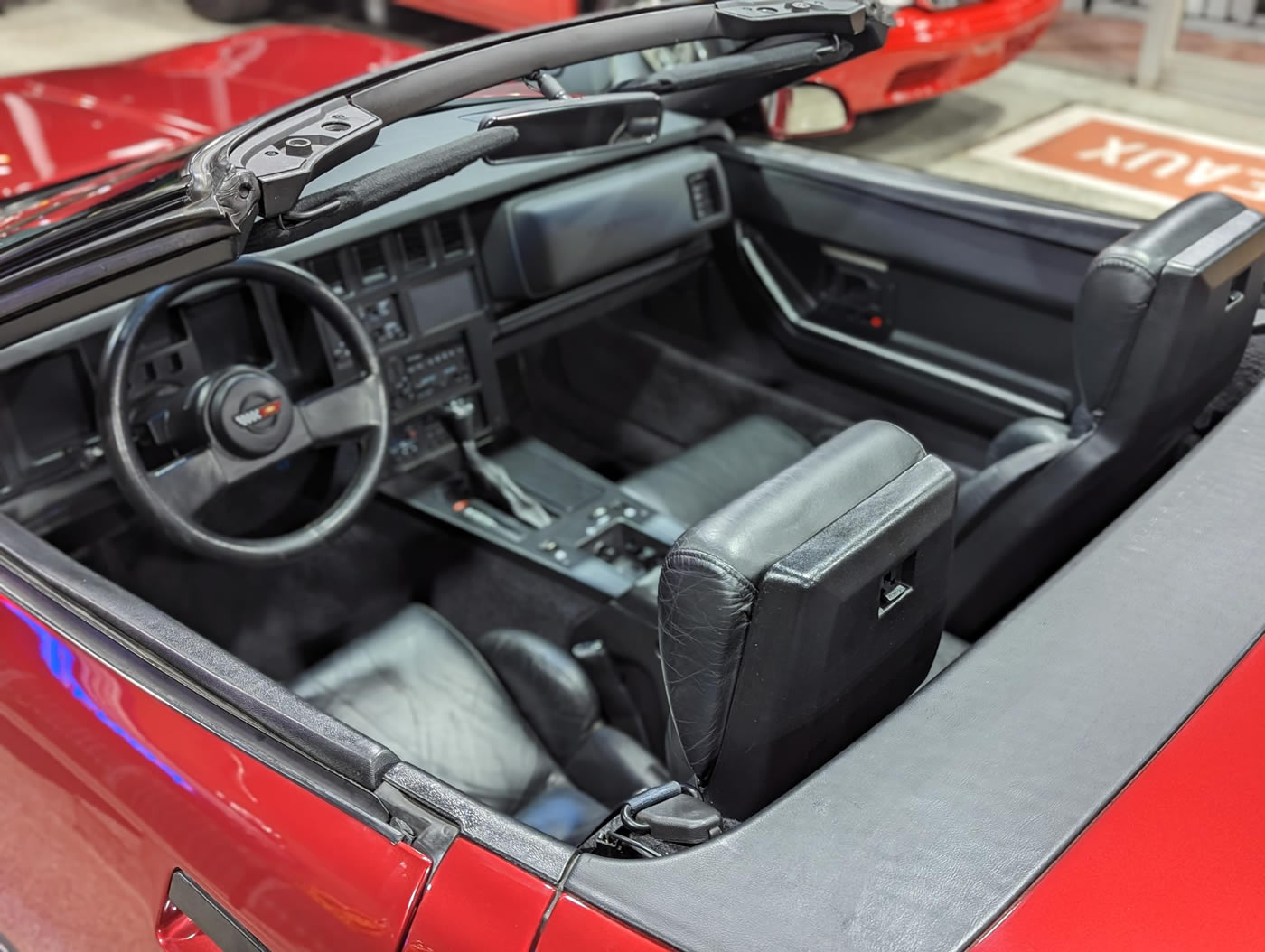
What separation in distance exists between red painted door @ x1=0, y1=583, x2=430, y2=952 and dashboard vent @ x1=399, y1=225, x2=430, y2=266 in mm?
1204

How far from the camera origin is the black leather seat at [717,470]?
258 cm

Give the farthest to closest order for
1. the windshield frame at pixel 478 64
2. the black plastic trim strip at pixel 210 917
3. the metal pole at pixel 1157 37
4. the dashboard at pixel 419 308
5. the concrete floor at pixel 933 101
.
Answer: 1. the metal pole at pixel 1157 37
2. the concrete floor at pixel 933 101
3. the dashboard at pixel 419 308
4. the windshield frame at pixel 478 64
5. the black plastic trim strip at pixel 210 917

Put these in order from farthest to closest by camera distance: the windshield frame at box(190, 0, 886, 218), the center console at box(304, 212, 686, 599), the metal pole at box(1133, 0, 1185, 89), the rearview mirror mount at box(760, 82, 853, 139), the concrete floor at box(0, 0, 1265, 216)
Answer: the metal pole at box(1133, 0, 1185, 89)
the concrete floor at box(0, 0, 1265, 216)
the rearview mirror mount at box(760, 82, 853, 139)
the center console at box(304, 212, 686, 599)
the windshield frame at box(190, 0, 886, 218)

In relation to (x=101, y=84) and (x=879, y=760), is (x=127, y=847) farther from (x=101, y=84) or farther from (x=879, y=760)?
(x=101, y=84)

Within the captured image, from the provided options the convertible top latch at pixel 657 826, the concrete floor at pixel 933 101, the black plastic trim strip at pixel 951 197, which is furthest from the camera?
the concrete floor at pixel 933 101

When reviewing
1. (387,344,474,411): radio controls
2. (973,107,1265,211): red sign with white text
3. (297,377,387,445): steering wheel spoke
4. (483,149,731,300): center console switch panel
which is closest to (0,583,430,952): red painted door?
(297,377,387,445): steering wheel spoke

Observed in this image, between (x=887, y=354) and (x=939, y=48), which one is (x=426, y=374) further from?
(x=939, y=48)

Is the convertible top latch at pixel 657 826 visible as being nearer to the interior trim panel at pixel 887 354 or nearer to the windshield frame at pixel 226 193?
the windshield frame at pixel 226 193

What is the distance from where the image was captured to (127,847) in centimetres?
136

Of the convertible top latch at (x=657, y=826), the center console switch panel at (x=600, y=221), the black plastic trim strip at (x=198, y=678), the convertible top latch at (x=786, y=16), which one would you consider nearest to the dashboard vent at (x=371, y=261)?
the center console switch panel at (x=600, y=221)

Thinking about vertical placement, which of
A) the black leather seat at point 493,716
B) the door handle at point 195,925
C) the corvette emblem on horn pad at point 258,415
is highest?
the corvette emblem on horn pad at point 258,415

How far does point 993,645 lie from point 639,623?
35.6 inches

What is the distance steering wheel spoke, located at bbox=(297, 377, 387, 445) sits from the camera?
2164 mm

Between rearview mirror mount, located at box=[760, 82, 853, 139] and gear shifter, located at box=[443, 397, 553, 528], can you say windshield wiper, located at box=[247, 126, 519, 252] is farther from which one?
rearview mirror mount, located at box=[760, 82, 853, 139]
